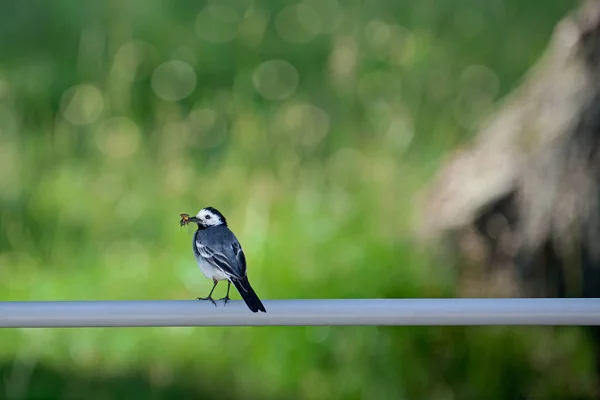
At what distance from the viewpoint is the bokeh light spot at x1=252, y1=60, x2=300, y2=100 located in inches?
59.5

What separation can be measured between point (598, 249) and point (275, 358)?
1.97 feet

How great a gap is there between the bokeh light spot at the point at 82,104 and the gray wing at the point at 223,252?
0.41 metres

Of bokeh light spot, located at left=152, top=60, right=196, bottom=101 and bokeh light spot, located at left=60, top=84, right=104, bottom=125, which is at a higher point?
bokeh light spot, located at left=152, top=60, right=196, bottom=101

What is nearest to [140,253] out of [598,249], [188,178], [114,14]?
[188,178]

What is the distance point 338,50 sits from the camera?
1522mm

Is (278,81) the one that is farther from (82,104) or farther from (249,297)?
(249,297)

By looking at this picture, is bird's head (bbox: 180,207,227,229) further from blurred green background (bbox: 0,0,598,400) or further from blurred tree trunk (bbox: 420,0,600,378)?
blurred tree trunk (bbox: 420,0,600,378)

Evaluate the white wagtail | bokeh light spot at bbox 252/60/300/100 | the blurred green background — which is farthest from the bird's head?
bokeh light spot at bbox 252/60/300/100

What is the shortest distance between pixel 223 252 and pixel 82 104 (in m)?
0.51

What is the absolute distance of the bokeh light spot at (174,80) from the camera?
1526mm

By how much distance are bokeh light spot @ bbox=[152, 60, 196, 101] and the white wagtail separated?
0.31 meters

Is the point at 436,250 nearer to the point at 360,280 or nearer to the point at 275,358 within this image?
the point at 360,280

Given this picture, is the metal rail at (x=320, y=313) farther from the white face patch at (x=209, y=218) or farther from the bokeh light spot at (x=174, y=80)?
the bokeh light spot at (x=174, y=80)

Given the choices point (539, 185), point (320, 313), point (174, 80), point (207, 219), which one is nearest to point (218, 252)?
point (207, 219)
